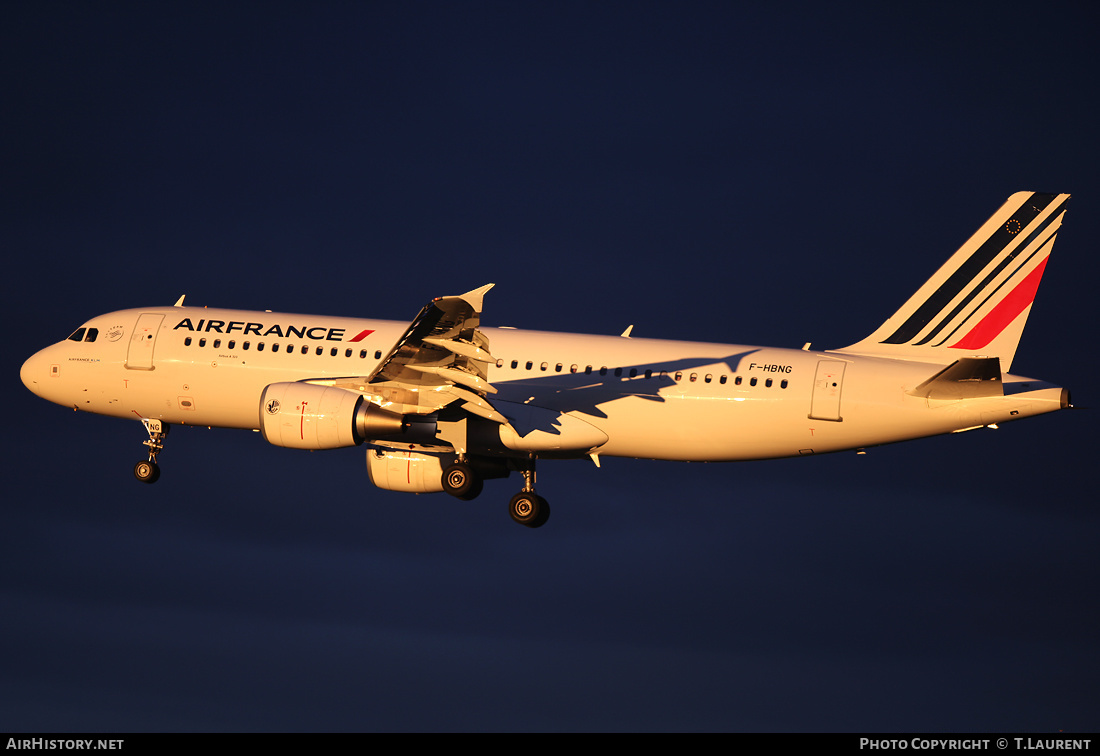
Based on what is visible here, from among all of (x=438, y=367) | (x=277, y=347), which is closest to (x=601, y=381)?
(x=438, y=367)

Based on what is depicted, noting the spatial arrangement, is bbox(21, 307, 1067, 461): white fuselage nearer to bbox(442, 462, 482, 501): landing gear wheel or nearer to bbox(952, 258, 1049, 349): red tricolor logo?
bbox(952, 258, 1049, 349): red tricolor logo

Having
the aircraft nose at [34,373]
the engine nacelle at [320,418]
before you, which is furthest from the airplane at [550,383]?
the aircraft nose at [34,373]

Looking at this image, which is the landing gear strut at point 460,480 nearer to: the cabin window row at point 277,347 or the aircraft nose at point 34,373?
the cabin window row at point 277,347

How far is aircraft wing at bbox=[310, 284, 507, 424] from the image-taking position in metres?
28.8

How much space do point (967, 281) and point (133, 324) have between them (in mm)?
24673

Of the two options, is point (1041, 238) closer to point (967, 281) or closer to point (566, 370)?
point (967, 281)

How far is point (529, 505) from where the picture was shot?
3584 cm

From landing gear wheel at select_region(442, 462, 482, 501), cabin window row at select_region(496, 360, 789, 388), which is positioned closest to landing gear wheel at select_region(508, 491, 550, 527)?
landing gear wheel at select_region(442, 462, 482, 501)

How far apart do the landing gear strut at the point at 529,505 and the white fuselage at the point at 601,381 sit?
9.35 feet

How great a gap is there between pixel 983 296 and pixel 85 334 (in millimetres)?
26827

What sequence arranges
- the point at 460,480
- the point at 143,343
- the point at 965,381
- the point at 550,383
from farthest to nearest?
1. the point at 143,343
2. the point at 460,480
3. the point at 550,383
4. the point at 965,381

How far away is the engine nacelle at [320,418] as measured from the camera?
103 ft

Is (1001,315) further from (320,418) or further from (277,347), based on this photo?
(277,347)
